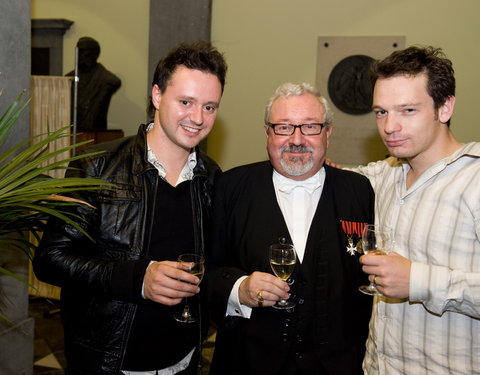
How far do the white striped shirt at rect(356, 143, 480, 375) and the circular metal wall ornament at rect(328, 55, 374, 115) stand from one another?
11.8 ft

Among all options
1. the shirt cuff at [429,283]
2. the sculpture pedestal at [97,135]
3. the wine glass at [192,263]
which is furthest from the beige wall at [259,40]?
the wine glass at [192,263]

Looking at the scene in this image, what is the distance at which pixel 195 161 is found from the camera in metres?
2.39

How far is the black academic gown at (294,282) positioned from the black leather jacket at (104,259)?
0.40 m

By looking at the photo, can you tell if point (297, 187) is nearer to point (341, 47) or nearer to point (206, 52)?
point (206, 52)

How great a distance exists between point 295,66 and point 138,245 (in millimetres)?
4222

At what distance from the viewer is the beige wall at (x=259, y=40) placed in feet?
17.3

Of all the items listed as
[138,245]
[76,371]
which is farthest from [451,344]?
[76,371]

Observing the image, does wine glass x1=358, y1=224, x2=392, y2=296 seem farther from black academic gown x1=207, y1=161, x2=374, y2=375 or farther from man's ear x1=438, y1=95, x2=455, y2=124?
man's ear x1=438, y1=95, x2=455, y2=124

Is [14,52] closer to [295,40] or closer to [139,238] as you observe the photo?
[139,238]

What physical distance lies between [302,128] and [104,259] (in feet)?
3.54

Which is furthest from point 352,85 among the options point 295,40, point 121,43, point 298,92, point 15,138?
point 15,138

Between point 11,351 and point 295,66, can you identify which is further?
point 295,66

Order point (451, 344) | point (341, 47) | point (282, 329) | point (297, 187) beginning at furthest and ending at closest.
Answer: point (341, 47), point (297, 187), point (282, 329), point (451, 344)

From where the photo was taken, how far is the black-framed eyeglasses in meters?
2.34
